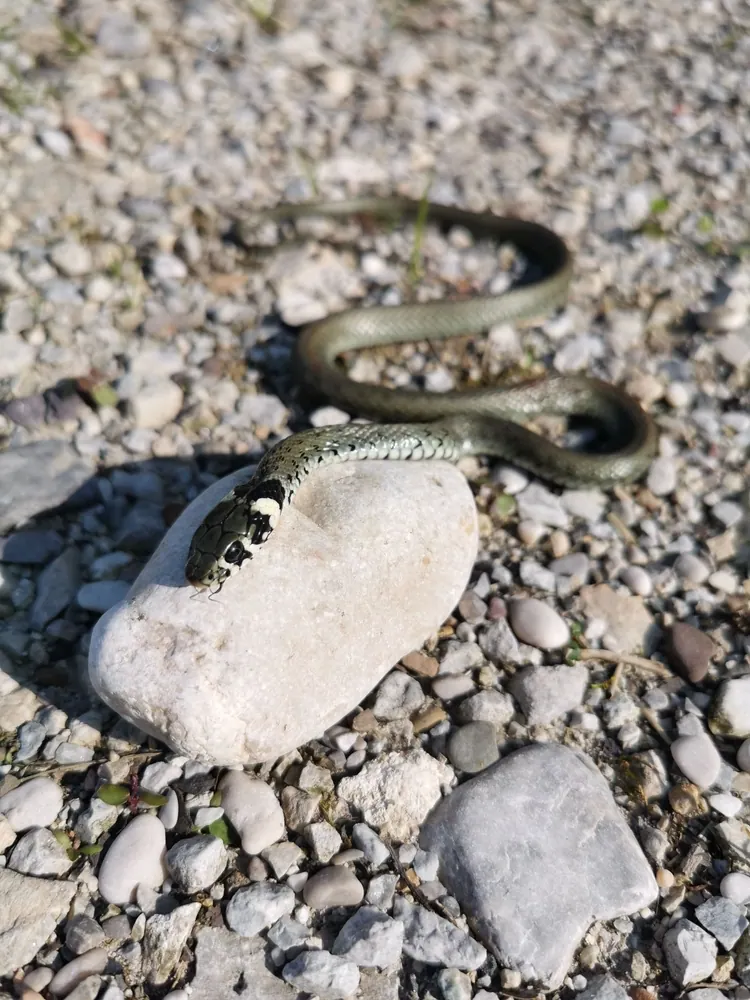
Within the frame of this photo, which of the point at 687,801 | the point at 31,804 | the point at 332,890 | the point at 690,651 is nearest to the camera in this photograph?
the point at 332,890

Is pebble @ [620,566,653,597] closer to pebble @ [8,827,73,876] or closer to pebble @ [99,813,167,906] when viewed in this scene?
pebble @ [99,813,167,906]

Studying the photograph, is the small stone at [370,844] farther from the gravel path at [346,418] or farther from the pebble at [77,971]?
the pebble at [77,971]

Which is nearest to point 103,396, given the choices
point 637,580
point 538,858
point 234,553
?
point 234,553

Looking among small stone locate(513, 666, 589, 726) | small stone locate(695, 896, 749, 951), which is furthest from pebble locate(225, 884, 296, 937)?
small stone locate(695, 896, 749, 951)

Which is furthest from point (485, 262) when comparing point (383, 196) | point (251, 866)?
point (251, 866)

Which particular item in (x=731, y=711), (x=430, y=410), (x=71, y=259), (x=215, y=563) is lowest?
(x=731, y=711)

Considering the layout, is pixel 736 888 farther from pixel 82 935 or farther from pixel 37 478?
pixel 37 478
